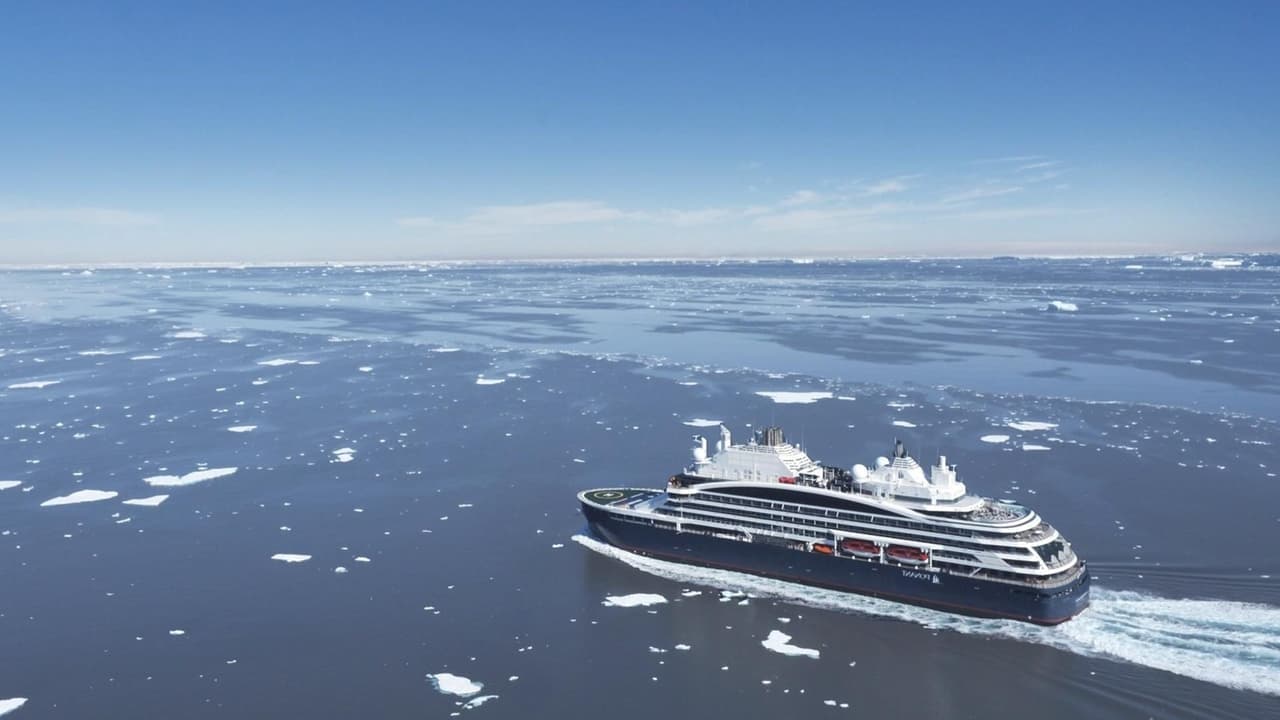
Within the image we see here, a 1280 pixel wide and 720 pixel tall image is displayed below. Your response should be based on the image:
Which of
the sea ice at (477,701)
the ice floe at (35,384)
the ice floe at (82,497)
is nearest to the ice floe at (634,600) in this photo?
the sea ice at (477,701)

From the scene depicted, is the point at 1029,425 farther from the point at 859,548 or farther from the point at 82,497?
the point at 82,497

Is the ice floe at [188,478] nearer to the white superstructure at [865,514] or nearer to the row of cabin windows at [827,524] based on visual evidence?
the white superstructure at [865,514]

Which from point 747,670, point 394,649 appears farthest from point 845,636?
point 394,649

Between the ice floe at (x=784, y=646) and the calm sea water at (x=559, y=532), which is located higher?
the calm sea water at (x=559, y=532)

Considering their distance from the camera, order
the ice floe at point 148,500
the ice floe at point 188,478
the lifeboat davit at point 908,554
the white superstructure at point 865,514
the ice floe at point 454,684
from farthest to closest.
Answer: the ice floe at point 188,478
the ice floe at point 148,500
the lifeboat davit at point 908,554
the white superstructure at point 865,514
the ice floe at point 454,684

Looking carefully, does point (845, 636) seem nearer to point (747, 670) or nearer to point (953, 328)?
point (747, 670)
